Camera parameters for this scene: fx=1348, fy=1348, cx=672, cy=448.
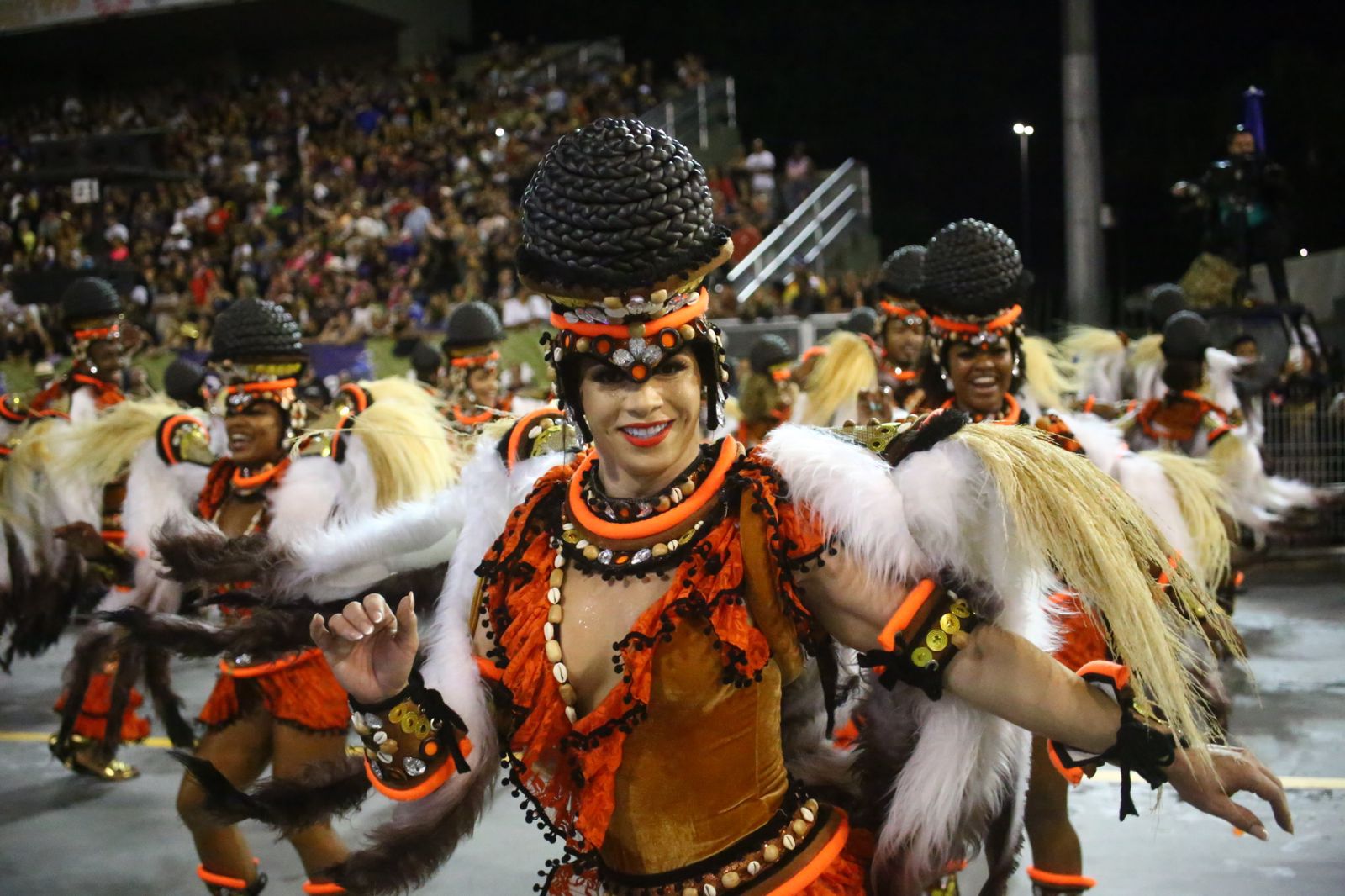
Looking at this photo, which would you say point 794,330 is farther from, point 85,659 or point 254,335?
point 85,659

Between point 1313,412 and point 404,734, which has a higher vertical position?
point 404,734

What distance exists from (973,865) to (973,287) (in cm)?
209

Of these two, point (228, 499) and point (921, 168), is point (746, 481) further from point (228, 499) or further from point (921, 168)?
point (921, 168)

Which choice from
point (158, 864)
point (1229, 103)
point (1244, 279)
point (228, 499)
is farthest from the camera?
Result: point (1229, 103)

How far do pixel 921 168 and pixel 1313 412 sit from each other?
11.0 meters

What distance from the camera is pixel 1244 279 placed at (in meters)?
11.5

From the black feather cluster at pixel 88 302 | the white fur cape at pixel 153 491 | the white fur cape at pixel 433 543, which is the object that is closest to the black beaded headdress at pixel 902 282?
the white fur cape at pixel 153 491

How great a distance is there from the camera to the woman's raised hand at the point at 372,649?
206 centimetres

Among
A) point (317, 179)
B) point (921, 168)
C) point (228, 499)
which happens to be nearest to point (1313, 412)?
point (228, 499)

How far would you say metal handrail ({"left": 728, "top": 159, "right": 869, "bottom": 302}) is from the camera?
14.4 m

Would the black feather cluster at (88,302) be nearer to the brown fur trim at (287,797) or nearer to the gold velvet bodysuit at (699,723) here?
the brown fur trim at (287,797)

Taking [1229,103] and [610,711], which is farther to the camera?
[1229,103]

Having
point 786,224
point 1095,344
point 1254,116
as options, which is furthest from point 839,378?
point 786,224

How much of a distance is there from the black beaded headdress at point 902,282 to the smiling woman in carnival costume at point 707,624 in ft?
13.6
